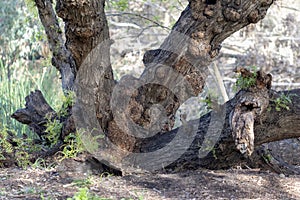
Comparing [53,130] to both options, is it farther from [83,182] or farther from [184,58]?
[184,58]

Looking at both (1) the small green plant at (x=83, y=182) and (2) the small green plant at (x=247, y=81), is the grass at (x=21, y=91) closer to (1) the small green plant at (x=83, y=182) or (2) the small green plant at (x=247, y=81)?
(1) the small green plant at (x=83, y=182)

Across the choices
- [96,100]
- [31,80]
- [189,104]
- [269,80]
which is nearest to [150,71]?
[96,100]

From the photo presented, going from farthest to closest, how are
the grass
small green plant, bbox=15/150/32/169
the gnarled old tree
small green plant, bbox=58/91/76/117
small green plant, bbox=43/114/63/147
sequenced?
the grass
small green plant, bbox=58/91/76/117
small green plant, bbox=43/114/63/147
small green plant, bbox=15/150/32/169
the gnarled old tree

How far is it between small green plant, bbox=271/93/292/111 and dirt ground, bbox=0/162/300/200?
0.44m

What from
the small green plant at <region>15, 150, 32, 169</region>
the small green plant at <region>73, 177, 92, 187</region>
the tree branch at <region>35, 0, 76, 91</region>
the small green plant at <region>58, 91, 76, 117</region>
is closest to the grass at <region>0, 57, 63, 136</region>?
the tree branch at <region>35, 0, 76, 91</region>

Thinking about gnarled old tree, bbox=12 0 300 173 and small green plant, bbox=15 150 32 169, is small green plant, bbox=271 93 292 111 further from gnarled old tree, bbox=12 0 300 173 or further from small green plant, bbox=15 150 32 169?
small green plant, bbox=15 150 32 169

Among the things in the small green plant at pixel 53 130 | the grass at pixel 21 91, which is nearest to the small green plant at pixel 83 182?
the small green plant at pixel 53 130

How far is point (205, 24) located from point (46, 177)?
1.31m

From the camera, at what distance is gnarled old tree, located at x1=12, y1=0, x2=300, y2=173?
9.87 ft

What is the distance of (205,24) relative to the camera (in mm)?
3078

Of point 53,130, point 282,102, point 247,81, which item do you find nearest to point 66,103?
point 53,130

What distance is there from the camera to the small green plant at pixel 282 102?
3.05 metres

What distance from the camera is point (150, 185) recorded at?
111 inches

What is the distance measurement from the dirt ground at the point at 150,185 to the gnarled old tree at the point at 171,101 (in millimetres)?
173
